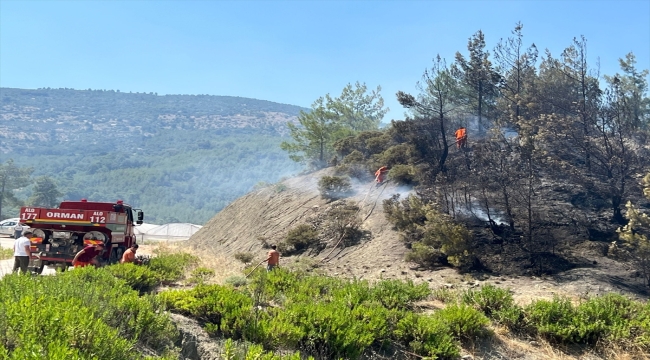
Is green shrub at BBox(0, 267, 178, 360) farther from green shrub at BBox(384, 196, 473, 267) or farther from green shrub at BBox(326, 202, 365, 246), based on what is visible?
green shrub at BBox(326, 202, 365, 246)

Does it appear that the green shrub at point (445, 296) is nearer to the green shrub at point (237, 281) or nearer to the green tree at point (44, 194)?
the green shrub at point (237, 281)

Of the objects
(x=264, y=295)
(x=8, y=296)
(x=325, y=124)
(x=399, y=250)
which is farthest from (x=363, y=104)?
(x=8, y=296)

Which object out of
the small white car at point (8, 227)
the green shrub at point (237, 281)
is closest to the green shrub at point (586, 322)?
the green shrub at point (237, 281)

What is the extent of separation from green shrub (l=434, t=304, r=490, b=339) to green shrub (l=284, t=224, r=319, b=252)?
44.3ft

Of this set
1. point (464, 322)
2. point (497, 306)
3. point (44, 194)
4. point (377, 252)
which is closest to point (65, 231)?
point (377, 252)

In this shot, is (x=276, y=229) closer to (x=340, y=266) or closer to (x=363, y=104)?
(x=340, y=266)

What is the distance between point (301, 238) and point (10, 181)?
64.2 metres

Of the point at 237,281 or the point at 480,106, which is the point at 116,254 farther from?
the point at 480,106

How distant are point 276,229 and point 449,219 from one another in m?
10.6

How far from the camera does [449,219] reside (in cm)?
1831

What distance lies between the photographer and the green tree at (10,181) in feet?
215

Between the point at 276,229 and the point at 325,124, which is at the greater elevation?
the point at 325,124

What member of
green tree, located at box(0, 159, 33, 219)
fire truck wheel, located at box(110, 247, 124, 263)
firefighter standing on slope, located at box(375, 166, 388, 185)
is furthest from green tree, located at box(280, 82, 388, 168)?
green tree, located at box(0, 159, 33, 219)

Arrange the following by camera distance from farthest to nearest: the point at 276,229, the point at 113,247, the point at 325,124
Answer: the point at 325,124, the point at 276,229, the point at 113,247
